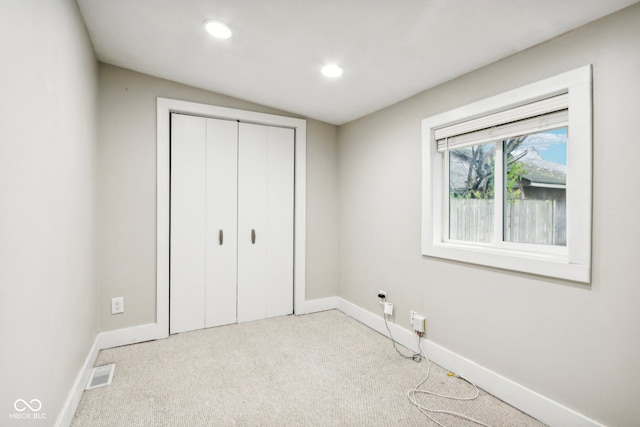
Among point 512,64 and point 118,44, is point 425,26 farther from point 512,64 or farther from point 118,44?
point 118,44

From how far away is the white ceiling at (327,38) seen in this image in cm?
160

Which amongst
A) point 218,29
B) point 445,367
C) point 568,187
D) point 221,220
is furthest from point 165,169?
point 568,187

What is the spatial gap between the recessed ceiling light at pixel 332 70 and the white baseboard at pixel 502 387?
85.4 inches

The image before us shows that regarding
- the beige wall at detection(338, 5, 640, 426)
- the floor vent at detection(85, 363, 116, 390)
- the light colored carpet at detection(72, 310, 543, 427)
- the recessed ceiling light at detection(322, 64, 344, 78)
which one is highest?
the recessed ceiling light at detection(322, 64, 344, 78)

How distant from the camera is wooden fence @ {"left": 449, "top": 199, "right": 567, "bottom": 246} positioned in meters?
1.88

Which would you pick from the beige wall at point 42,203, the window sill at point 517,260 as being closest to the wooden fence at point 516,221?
the window sill at point 517,260

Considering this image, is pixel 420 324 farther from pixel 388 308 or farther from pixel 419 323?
pixel 388 308

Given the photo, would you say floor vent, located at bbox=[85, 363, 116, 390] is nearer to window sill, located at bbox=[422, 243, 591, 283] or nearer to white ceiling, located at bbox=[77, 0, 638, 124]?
white ceiling, located at bbox=[77, 0, 638, 124]

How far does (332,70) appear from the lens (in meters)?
2.37

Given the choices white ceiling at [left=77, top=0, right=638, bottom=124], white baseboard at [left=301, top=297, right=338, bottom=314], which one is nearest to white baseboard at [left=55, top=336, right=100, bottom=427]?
white baseboard at [left=301, top=297, right=338, bottom=314]

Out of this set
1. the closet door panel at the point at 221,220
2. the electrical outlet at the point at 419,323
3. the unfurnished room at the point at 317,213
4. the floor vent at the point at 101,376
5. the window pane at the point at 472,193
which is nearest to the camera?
the unfurnished room at the point at 317,213

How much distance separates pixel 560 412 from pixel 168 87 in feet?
12.0

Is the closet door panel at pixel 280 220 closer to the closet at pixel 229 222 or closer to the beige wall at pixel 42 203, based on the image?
the closet at pixel 229 222

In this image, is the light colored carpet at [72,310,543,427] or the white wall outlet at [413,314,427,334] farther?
the white wall outlet at [413,314,427,334]
